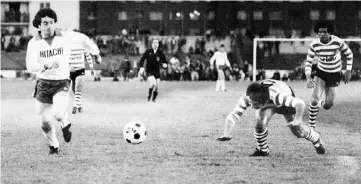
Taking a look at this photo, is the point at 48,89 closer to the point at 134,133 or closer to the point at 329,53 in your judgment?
the point at 134,133

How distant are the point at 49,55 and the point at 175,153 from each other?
2459mm

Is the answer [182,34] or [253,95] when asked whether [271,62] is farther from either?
[253,95]

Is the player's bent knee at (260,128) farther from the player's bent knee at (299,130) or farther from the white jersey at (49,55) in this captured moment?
the white jersey at (49,55)

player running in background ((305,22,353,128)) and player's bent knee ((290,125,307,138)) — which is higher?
player running in background ((305,22,353,128))

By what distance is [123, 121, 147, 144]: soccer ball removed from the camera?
11766 mm

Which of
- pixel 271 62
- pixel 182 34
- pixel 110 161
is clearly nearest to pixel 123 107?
pixel 110 161

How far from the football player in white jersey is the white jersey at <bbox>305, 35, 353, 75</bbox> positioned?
5.25 m

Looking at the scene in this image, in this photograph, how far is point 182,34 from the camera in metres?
56.9

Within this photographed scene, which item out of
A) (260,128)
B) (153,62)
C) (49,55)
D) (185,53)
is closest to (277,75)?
(185,53)

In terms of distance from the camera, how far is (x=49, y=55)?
1091cm

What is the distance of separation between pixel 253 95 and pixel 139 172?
183 cm

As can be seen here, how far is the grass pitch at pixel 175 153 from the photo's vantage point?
9.10 m

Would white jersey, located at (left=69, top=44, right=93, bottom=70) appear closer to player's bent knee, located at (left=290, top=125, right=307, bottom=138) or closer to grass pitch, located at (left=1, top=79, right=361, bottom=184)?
grass pitch, located at (left=1, top=79, right=361, bottom=184)

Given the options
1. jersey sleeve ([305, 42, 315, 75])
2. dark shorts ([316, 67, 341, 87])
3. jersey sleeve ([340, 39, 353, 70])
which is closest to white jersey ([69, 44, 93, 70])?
jersey sleeve ([305, 42, 315, 75])
